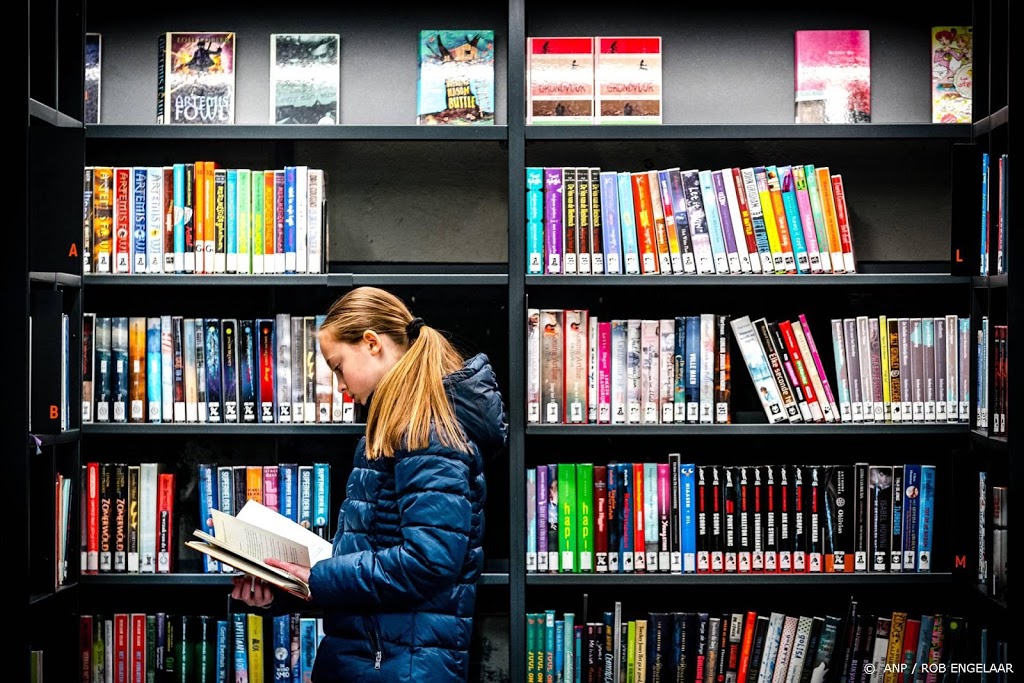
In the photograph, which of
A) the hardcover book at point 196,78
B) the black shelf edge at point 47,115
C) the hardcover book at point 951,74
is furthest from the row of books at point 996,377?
the black shelf edge at point 47,115

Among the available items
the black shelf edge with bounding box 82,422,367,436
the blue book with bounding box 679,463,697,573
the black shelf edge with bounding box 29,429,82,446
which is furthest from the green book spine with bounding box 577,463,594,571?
the black shelf edge with bounding box 29,429,82,446

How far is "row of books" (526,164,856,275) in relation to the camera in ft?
8.27

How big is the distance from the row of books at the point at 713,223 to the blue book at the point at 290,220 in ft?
2.09

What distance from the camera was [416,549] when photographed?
6.10 ft

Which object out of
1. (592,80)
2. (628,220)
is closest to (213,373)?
(628,220)

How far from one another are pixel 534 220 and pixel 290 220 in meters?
0.62

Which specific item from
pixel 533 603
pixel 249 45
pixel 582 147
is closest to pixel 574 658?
pixel 533 603

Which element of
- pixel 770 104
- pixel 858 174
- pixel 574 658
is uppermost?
pixel 770 104

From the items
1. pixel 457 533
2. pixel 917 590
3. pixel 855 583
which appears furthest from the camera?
pixel 917 590

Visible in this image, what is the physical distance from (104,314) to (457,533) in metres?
1.44

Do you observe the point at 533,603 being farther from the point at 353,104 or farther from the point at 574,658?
the point at 353,104

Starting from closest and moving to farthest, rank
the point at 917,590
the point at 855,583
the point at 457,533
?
the point at 457,533 → the point at 855,583 → the point at 917,590

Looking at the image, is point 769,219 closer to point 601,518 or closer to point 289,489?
point 601,518

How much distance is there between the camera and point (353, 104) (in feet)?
9.25
